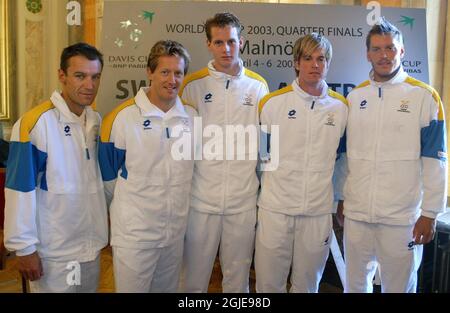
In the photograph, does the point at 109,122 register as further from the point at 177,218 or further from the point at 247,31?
the point at 247,31

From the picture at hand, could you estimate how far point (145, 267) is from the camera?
207cm

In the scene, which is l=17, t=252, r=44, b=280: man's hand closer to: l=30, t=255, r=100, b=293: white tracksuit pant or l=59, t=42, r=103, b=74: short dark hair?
l=30, t=255, r=100, b=293: white tracksuit pant

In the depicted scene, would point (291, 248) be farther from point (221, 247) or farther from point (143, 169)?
point (143, 169)

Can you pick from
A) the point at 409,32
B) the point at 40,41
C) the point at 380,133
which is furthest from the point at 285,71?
the point at 40,41

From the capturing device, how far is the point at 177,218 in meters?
2.13

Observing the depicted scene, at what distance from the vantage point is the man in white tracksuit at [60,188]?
1855 millimetres

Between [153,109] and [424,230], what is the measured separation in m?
1.32

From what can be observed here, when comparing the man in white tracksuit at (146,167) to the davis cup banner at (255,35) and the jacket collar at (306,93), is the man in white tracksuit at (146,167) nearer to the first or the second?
the jacket collar at (306,93)

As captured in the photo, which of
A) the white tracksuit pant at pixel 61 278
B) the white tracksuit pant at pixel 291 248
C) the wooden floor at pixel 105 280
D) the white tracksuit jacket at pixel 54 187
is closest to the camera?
the white tracksuit jacket at pixel 54 187

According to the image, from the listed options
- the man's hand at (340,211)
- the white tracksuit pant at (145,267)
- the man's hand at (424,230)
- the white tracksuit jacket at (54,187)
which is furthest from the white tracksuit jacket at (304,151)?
the white tracksuit jacket at (54,187)

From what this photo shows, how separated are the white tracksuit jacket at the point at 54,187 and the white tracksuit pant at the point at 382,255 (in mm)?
1175

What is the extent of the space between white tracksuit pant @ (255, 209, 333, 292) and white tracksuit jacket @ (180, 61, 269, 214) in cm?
16

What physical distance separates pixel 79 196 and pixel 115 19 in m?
1.47

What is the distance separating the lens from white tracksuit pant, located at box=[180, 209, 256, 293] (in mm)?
2299
